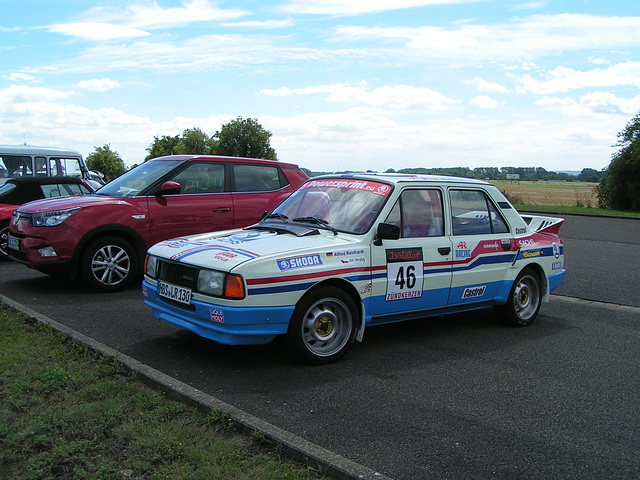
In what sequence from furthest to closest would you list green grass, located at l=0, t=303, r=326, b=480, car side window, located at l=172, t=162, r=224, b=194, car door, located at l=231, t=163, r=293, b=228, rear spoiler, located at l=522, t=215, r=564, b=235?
car door, located at l=231, t=163, r=293, b=228 → car side window, located at l=172, t=162, r=224, b=194 → rear spoiler, located at l=522, t=215, r=564, b=235 → green grass, located at l=0, t=303, r=326, b=480

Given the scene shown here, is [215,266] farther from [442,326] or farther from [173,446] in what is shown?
[442,326]

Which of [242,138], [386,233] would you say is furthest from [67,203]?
[242,138]

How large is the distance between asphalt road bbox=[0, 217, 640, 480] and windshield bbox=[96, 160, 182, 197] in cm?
162

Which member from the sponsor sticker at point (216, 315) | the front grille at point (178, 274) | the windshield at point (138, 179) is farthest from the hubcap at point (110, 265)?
the sponsor sticker at point (216, 315)

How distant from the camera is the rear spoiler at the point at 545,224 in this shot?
7504 mm

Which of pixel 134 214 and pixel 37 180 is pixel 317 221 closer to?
pixel 134 214

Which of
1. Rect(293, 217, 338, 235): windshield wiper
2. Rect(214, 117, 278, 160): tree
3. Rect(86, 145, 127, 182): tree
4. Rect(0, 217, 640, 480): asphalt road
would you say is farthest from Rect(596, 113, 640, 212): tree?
Rect(86, 145, 127, 182): tree

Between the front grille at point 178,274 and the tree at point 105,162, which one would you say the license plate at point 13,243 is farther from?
the tree at point 105,162

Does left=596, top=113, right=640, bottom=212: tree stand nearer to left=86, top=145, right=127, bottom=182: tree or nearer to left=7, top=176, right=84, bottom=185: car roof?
left=7, top=176, right=84, bottom=185: car roof

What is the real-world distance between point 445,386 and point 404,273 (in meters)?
1.23

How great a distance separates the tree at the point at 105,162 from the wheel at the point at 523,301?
349 ft

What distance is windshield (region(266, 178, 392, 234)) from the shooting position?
5812 millimetres

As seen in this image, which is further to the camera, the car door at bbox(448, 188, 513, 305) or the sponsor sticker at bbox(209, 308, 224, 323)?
the car door at bbox(448, 188, 513, 305)

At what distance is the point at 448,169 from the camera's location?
8523mm
